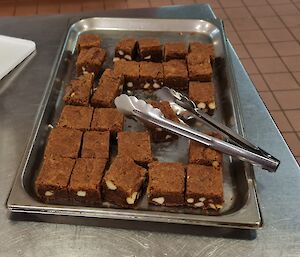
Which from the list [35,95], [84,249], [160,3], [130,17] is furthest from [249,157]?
[160,3]

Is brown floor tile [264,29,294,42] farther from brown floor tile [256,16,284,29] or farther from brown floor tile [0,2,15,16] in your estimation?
brown floor tile [0,2,15,16]

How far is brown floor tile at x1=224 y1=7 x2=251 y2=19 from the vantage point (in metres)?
2.58

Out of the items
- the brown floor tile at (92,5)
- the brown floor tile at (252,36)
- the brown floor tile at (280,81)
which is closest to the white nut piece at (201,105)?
the brown floor tile at (280,81)

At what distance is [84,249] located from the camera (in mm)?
925

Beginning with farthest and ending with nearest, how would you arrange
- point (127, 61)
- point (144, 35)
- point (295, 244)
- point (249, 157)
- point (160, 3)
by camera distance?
1. point (160, 3)
2. point (144, 35)
3. point (127, 61)
4. point (249, 157)
5. point (295, 244)

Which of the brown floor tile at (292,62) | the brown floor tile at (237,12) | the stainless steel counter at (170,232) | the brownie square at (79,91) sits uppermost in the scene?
the brownie square at (79,91)

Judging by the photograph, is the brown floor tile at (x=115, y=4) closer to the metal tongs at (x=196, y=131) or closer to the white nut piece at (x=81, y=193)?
the metal tongs at (x=196, y=131)

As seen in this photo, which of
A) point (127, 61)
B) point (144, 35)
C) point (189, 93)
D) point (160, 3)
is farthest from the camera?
point (160, 3)

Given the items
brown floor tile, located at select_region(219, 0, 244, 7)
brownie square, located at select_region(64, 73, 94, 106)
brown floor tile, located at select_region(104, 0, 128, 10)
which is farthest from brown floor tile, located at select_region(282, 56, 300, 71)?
brownie square, located at select_region(64, 73, 94, 106)

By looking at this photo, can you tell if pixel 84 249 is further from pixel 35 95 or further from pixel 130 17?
pixel 130 17

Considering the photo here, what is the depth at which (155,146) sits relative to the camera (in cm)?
117

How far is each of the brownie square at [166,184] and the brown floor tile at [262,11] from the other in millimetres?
1835

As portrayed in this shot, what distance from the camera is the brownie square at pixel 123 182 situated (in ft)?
3.20

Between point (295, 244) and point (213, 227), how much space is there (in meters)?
0.18
